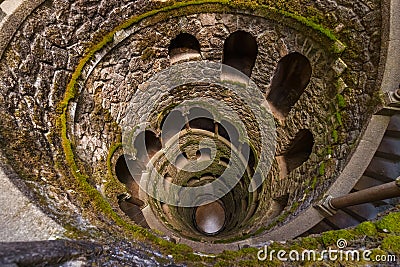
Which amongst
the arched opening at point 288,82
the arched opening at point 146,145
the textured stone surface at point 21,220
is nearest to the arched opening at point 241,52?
the arched opening at point 288,82

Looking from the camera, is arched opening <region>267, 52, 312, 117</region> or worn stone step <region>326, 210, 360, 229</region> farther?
arched opening <region>267, 52, 312, 117</region>

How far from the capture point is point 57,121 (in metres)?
5.00

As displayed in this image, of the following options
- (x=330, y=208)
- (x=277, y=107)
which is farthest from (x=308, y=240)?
(x=277, y=107)

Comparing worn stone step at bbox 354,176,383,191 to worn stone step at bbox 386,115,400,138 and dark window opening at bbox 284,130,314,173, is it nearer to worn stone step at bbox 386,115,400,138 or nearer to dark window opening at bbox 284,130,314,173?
worn stone step at bbox 386,115,400,138

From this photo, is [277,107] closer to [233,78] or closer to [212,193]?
[233,78]

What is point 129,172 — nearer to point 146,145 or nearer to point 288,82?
point 146,145

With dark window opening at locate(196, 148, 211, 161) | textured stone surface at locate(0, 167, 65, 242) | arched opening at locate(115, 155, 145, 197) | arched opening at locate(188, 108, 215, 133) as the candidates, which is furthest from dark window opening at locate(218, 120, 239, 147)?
textured stone surface at locate(0, 167, 65, 242)

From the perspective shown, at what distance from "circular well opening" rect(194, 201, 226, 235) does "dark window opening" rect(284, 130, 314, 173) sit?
5284mm

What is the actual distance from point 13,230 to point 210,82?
6.89 m

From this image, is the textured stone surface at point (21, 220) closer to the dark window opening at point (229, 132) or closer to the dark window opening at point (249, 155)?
the dark window opening at point (229, 132)

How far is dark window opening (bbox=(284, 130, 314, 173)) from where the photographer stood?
7.99 metres

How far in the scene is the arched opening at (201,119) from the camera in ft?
33.0

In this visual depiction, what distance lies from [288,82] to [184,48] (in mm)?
3208

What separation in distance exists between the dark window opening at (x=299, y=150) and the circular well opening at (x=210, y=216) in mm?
5284
